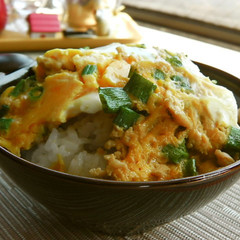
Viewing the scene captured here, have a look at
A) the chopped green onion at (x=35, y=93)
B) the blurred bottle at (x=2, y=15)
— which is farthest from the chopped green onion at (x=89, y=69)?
the blurred bottle at (x=2, y=15)

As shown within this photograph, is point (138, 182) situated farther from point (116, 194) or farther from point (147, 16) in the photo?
point (147, 16)

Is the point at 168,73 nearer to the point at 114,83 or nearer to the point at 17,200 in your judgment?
the point at 114,83

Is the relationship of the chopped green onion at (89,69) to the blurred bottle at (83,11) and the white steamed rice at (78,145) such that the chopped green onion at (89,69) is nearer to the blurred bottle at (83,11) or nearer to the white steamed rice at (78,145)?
the white steamed rice at (78,145)

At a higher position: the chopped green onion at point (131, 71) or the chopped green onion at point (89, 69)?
the chopped green onion at point (131, 71)

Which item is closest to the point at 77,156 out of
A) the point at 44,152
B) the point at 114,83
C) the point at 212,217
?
the point at 44,152

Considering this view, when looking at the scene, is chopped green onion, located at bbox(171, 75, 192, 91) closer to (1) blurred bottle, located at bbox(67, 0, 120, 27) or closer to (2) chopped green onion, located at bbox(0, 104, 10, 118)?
(2) chopped green onion, located at bbox(0, 104, 10, 118)

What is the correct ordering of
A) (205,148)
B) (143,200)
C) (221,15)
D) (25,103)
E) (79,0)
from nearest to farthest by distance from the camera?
(143,200)
(205,148)
(25,103)
(79,0)
(221,15)

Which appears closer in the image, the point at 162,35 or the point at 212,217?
the point at 212,217
